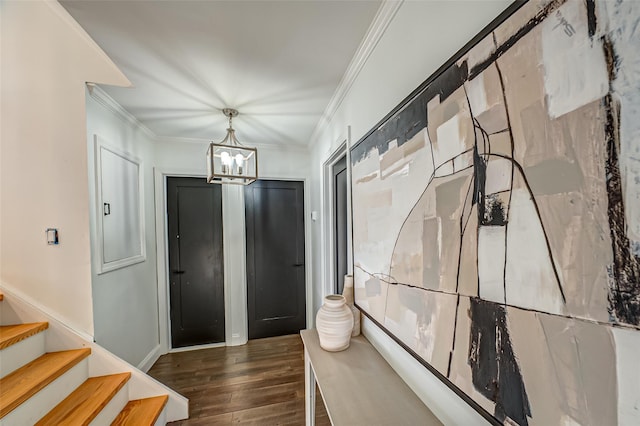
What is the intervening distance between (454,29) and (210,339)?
3.60 metres

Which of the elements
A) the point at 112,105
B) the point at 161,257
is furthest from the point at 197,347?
the point at 112,105

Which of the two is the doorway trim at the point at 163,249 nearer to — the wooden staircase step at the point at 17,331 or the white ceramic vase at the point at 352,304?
the wooden staircase step at the point at 17,331

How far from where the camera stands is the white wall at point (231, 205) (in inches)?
112

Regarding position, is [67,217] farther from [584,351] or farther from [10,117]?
[584,351]

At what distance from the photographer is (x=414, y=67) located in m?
0.96

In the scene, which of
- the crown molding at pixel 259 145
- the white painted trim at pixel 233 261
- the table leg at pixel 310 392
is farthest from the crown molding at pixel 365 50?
the table leg at pixel 310 392

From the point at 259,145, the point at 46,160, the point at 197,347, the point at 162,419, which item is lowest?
the point at 197,347

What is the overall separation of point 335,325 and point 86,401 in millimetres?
1674

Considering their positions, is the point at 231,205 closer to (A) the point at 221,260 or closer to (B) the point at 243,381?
(A) the point at 221,260

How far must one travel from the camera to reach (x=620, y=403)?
0.39 m

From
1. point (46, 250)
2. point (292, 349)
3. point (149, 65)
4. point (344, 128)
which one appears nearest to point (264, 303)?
point (292, 349)

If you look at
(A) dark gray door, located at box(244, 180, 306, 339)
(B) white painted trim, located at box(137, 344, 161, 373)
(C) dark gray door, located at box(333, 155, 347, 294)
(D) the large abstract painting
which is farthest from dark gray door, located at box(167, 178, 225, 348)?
(D) the large abstract painting

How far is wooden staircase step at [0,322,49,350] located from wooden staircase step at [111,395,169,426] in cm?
80

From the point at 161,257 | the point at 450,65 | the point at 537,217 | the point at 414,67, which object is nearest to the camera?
the point at 537,217
